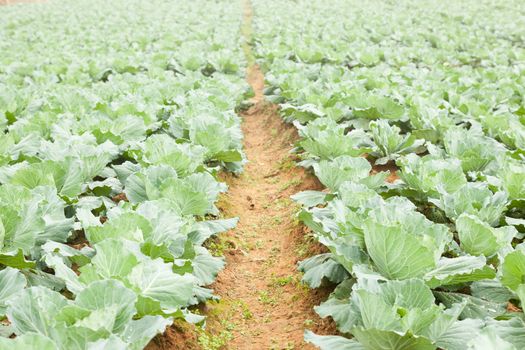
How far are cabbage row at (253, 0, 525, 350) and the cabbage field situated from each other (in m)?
0.01

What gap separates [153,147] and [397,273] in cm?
242

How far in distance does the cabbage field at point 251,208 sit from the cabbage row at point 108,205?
12mm

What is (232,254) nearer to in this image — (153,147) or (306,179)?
(153,147)

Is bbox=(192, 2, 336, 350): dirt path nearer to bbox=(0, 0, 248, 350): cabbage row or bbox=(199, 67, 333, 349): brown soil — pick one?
bbox=(199, 67, 333, 349): brown soil

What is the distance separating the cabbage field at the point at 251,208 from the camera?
2.47 metres

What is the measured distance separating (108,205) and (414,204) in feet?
7.97

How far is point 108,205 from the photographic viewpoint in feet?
13.0

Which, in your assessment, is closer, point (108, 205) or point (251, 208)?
point (108, 205)

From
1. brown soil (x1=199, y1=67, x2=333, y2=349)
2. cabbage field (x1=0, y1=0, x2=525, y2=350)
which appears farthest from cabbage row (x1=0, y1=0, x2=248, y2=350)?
brown soil (x1=199, y1=67, x2=333, y2=349)

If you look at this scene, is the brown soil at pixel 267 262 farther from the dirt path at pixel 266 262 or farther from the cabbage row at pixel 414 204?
the cabbage row at pixel 414 204

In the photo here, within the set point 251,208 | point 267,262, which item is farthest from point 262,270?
point 251,208

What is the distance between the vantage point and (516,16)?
19000mm

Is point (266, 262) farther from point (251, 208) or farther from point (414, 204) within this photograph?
point (414, 204)

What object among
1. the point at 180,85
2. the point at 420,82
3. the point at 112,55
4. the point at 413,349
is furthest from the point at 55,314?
the point at 112,55
